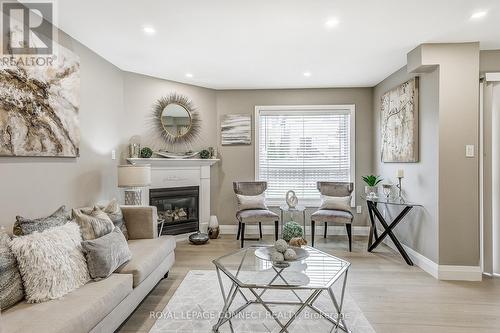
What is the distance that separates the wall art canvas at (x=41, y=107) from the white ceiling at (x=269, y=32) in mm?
483

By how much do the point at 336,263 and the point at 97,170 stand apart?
291 centimetres

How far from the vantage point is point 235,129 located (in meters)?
4.91

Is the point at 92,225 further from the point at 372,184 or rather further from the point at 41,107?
the point at 372,184

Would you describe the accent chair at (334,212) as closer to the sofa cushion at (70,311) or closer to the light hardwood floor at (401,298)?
the light hardwood floor at (401,298)

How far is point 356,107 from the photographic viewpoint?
4820 millimetres

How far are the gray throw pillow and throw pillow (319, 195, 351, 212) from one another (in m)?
3.05

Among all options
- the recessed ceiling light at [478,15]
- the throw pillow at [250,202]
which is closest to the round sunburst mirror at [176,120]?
the throw pillow at [250,202]

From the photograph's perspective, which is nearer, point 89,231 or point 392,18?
point 89,231

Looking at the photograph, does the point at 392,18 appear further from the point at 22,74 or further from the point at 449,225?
the point at 22,74

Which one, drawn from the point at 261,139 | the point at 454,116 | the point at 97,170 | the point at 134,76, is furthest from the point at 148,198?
the point at 454,116

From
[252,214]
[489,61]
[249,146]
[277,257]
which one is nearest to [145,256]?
[277,257]

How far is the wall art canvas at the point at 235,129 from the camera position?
490cm

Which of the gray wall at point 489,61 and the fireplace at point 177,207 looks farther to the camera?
the fireplace at point 177,207

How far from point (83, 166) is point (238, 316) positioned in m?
2.32
